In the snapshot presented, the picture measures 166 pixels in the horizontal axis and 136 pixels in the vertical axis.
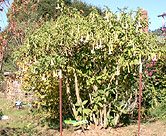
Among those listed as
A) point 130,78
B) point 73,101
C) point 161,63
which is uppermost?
point 161,63

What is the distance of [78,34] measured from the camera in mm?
4406

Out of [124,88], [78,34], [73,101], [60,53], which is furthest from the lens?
[73,101]

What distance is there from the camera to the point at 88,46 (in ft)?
A: 15.3

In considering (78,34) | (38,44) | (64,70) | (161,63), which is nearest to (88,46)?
(78,34)

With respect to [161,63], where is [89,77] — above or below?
below

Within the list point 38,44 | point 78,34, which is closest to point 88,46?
point 78,34

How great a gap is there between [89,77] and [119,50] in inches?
31.0

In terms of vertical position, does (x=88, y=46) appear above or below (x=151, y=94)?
above

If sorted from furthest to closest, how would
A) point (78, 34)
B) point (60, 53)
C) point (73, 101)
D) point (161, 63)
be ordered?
point (161, 63), point (73, 101), point (60, 53), point (78, 34)

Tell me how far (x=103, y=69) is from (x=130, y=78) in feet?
1.93

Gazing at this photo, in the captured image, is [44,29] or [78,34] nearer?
[78,34]

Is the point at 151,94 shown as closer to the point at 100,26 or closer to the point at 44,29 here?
the point at 100,26

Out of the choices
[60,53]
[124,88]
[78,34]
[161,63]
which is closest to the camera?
[78,34]

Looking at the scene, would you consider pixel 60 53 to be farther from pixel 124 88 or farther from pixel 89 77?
pixel 124 88
